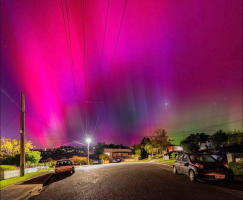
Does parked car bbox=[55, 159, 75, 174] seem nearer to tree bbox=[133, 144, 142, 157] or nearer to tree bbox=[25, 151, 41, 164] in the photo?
tree bbox=[25, 151, 41, 164]

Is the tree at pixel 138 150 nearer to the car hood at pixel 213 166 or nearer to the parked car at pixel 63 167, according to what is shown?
the parked car at pixel 63 167

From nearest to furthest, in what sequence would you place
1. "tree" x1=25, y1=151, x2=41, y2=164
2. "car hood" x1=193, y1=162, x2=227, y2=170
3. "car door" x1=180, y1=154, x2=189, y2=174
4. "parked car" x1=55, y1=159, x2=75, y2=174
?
1. "car hood" x1=193, y1=162, x2=227, y2=170
2. "car door" x1=180, y1=154, x2=189, y2=174
3. "parked car" x1=55, y1=159, x2=75, y2=174
4. "tree" x1=25, y1=151, x2=41, y2=164

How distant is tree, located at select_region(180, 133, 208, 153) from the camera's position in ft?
182

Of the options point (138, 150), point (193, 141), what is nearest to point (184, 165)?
point (193, 141)

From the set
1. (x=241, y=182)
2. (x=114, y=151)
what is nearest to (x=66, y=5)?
(x=241, y=182)

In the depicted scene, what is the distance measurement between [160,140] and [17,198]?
5104 centimetres

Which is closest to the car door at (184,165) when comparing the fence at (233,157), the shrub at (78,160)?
the fence at (233,157)

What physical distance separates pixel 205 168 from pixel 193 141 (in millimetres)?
54056

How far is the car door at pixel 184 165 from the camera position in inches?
401

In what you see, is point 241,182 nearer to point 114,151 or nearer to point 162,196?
point 162,196

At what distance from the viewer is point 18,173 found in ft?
54.8

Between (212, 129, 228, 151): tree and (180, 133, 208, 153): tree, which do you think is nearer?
(212, 129, 228, 151): tree

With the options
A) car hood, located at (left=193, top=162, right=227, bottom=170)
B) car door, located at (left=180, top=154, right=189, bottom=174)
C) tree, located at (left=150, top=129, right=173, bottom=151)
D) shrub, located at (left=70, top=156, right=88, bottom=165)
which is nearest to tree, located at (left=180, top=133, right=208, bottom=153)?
tree, located at (left=150, top=129, right=173, bottom=151)

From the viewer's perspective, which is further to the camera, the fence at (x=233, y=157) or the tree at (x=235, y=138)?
the tree at (x=235, y=138)
